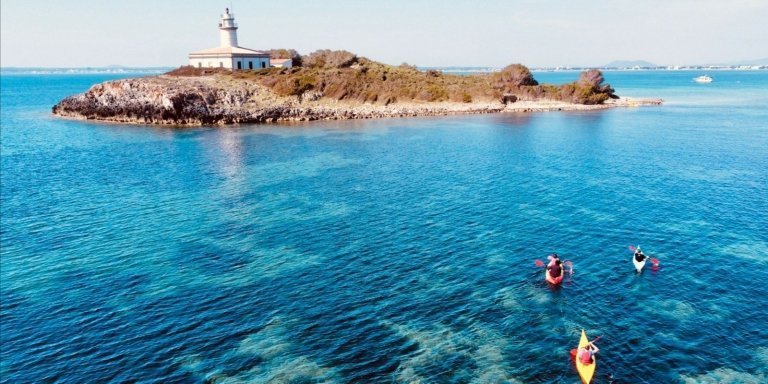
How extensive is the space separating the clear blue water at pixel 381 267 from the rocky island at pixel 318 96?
44.5m

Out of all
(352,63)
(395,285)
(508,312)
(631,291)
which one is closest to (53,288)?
(395,285)

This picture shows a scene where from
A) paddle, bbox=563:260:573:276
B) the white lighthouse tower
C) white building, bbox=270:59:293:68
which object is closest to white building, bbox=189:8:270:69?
the white lighthouse tower

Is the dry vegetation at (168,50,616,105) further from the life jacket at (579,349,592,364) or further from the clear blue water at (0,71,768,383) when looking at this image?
the life jacket at (579,349,592,364)

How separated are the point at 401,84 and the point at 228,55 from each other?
5297 cm

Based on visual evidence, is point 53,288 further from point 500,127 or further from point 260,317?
point 500,127

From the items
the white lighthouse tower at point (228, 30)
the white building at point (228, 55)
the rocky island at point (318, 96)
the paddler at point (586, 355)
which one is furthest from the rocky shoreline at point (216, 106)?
the paddler at point (586, 355)

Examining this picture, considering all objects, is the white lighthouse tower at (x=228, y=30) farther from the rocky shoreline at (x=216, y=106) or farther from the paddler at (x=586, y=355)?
the paddler at (x=586, y=355)

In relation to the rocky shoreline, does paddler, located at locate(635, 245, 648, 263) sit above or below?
below

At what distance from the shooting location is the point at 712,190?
2167 inches

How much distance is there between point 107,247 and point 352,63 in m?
134

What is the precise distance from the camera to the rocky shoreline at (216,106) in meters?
117

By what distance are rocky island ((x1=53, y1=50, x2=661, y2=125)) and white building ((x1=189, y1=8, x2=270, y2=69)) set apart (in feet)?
17.0

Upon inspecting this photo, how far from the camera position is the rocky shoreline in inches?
4599

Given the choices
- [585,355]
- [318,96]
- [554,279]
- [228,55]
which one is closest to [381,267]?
[554,279]
